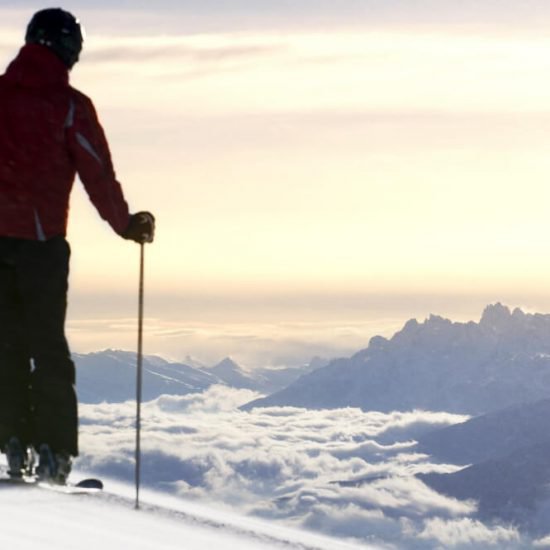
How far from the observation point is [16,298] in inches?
313

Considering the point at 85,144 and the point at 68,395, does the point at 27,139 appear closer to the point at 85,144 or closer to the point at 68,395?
the point at 85,144

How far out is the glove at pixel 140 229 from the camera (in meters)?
8.05

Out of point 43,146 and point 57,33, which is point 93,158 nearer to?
point 43,146

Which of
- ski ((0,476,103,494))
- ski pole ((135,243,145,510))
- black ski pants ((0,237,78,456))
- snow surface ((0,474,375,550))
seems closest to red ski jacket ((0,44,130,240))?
black ski pants ((0,237,78,456))

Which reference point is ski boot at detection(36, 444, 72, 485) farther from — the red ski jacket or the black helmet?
the black helmet

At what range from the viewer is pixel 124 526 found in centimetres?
636

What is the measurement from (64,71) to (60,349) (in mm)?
1753

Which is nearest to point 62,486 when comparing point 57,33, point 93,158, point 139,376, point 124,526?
point 139,376

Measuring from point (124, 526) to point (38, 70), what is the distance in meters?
2.99

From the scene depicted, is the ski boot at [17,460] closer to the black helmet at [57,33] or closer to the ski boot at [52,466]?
the ski boot at [52,466]

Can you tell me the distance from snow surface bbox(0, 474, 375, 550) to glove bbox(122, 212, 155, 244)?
163 centimetres

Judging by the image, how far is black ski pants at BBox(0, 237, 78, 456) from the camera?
7.74 m

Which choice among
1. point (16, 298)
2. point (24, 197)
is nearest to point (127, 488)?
point (16, 298)

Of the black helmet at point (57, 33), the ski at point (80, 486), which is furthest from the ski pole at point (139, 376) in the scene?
the black helmet at point (57, 33)
